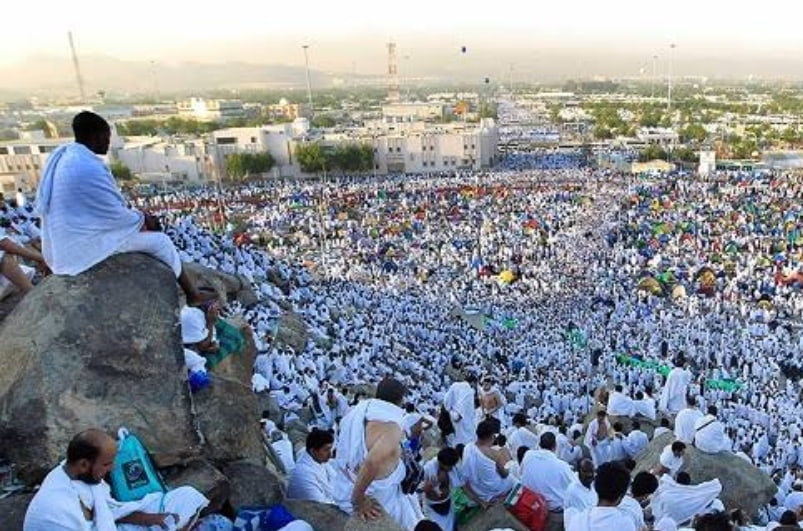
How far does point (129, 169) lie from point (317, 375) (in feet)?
140

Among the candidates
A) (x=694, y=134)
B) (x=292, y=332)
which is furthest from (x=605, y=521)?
(x=694, y=134)

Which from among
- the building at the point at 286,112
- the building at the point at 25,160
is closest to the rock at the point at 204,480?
the building at the point at 25,160

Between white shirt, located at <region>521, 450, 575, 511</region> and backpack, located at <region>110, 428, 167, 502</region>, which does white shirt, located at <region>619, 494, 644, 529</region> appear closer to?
white shirt, located at <region>521, 450, 575, 511</region>

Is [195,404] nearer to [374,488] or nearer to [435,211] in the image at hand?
[374,488]

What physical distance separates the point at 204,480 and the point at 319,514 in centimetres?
67

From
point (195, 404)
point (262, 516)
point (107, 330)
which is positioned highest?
point (107, 330)

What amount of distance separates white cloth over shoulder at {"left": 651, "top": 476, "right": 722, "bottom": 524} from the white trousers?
4239mm

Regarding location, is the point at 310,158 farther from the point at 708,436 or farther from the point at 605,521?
the point at 605,521

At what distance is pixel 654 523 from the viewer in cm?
481

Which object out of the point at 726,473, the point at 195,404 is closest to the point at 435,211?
the point at 726,473

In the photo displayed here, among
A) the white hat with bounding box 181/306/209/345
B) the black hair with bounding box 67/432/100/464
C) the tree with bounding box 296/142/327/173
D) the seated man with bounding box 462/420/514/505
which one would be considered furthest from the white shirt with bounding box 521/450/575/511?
the tree with bounding box 296/142/327/173

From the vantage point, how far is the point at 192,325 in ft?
13.7

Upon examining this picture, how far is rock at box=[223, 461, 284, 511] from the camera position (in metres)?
3.79

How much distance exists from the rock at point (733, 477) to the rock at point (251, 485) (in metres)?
4.13
